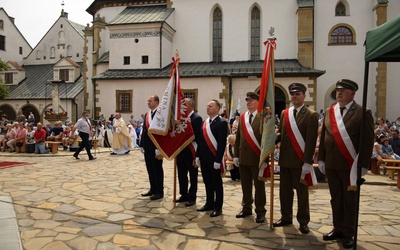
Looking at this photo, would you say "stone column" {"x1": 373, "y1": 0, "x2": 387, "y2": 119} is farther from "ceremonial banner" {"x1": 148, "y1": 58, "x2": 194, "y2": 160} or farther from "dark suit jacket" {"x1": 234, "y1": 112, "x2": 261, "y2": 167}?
"dark suit jacket" {"x1": 234, "y1": 112, "x2": 261, "y2": 167}

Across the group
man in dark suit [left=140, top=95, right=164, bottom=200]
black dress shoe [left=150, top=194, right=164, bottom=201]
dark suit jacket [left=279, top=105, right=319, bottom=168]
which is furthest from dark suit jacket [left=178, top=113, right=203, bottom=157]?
dark suit jacket [left=279, top=105, right=319, bottom=168]

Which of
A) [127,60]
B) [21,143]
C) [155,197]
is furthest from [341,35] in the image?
[155,197]

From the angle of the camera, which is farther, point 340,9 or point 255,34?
point 255,34

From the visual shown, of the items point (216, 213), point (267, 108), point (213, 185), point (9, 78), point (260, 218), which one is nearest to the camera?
point (267, 108)

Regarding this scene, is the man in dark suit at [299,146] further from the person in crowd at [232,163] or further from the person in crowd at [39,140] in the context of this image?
the person in crowd at [39,140]

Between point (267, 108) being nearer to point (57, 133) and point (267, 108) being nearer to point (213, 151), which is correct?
point (213, 151)

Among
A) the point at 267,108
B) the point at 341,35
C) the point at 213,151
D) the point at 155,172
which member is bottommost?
the point at 155,172

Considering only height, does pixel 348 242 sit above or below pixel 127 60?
below

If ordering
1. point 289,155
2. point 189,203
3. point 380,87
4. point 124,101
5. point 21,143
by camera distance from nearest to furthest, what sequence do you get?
point 289,155 < point 189,203 < point 21,143 < point 380,87 < point 124,101

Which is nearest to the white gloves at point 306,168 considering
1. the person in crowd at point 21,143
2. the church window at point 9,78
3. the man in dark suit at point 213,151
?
the man in dark suit at point 213,151

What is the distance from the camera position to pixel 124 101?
2705 centimetres

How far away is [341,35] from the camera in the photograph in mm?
25828

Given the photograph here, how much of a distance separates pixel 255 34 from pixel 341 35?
632cm

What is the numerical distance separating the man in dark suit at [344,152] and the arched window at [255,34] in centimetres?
2316
